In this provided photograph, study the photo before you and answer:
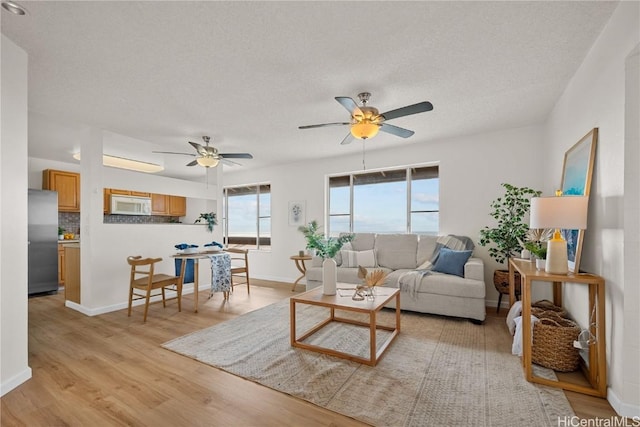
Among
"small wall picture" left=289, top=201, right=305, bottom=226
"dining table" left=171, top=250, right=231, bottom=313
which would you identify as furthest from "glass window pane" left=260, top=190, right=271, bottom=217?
Answer: "dining table" left=171, top=250, right=231, bottom=313

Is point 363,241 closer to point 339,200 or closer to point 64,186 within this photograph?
point 339,200

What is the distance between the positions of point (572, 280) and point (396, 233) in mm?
3076

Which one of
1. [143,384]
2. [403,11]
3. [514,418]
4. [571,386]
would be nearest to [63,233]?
[143,384]

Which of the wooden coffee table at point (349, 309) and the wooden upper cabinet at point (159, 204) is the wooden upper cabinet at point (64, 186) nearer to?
the wooden upper cabinet at point (159, 204)

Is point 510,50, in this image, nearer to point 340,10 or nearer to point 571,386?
point 340,10

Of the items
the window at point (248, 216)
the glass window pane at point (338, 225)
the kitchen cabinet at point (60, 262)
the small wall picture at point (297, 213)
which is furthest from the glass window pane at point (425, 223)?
the kitchen cabinet at point (60, 262)

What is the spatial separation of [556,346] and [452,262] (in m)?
1.64

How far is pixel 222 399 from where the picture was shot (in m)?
1.93

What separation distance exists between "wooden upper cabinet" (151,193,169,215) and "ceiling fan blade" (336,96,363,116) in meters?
6.04

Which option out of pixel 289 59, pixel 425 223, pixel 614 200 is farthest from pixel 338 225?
pixel 614 200

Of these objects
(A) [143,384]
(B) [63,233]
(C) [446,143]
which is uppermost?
(C) [446,143]

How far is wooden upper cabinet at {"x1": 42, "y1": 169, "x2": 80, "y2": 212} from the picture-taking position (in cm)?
534

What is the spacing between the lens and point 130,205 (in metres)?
6.43

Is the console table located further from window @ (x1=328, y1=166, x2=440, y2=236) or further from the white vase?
window @ (x1=328, y1=166, x2=440, y2=236)
